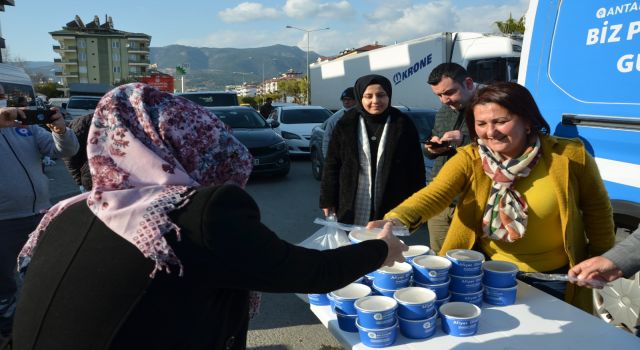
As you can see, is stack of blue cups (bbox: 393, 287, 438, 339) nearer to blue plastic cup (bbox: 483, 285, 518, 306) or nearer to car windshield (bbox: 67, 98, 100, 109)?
blue plastic cup (bbox: 483, 285, 518, 306)

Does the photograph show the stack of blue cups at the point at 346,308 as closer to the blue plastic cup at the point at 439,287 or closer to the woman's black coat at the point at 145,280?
the blue plastic cup at the point at 439,287

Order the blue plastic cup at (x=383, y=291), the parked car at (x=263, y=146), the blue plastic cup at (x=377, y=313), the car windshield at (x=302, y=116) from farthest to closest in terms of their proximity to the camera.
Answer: the car windshield at (x=302, y=116) → the parked car at (x=263, y=146) → the blue plastic cup at (x=383, y=291) → the blue plastic cup at (x=377, y=313)

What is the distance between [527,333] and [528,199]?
2.18ft

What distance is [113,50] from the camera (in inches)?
3435

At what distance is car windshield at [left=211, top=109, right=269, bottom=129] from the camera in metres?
10.2

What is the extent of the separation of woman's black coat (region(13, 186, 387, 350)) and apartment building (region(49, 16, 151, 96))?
91.8 meters

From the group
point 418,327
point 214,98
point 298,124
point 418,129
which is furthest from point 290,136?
point 418,327

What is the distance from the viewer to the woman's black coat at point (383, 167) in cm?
347

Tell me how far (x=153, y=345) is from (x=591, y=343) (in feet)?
4.65

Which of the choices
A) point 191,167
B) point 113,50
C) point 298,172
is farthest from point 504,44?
point 113,50

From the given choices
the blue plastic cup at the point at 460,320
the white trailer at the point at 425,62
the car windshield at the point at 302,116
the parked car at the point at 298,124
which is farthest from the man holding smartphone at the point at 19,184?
the white trailer at the point at 425,62

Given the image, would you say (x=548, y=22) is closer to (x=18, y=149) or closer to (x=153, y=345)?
(x=153, y=345)

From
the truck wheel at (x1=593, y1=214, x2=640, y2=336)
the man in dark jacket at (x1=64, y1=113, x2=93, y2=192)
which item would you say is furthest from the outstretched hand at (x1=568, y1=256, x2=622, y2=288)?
the man in dark jacket at (x1=64, y1=113, x2=93, y2=192)

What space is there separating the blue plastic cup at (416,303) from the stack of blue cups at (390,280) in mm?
51
